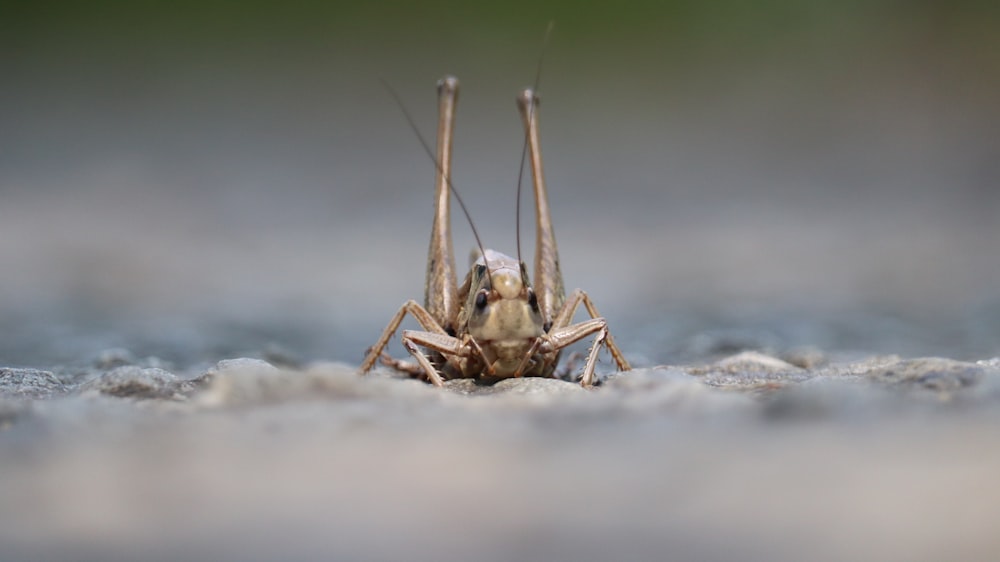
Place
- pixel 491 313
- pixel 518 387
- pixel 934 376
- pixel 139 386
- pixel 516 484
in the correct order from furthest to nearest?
1. pixel 491 313
2. pixel 518 387
3. pixel 139 386
4. pixel 934 376
5. pixel 516 484

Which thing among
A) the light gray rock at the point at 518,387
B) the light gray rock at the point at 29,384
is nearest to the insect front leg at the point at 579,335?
the light gray rock at the point at 518,387

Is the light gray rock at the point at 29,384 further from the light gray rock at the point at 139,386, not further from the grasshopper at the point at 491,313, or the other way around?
the grasshopper at the point at 491,313

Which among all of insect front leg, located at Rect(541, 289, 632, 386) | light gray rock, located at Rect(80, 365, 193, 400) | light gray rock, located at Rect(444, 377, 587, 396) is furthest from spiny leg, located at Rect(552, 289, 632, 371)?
light gray rock, located at Rect(80, 365, 193, 400)

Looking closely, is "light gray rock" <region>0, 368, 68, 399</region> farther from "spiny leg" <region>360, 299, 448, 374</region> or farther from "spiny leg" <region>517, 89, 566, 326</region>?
"spiny leg" <region>517, 89, 566, 326</region>

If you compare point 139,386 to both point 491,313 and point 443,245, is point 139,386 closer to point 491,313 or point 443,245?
point 491,313

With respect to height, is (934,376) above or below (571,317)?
below

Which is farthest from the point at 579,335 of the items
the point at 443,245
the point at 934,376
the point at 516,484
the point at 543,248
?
the point at 516,484

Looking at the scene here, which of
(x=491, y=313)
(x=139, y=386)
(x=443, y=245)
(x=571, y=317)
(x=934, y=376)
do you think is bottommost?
(x=139, y=386)
